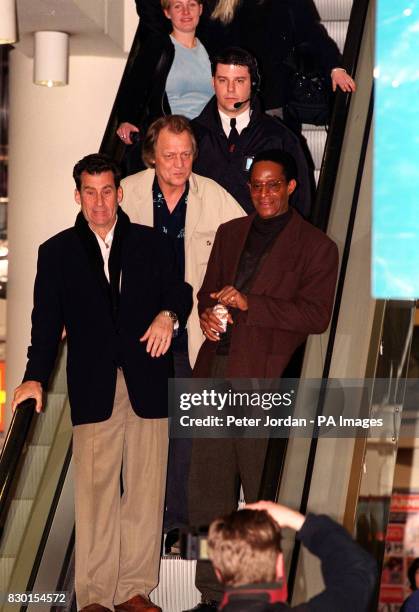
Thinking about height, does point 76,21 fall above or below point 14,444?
above

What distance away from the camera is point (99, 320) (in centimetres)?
429

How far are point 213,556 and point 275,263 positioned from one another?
6.87 ft

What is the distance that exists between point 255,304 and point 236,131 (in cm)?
104

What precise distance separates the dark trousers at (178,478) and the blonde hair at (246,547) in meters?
2.10

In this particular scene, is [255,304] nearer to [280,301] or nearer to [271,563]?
[280,301]

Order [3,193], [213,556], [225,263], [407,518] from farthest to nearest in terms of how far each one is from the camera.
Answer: [3,193], [407,518], [225,263], [213,556]

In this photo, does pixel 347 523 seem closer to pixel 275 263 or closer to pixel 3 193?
pixel 275 263

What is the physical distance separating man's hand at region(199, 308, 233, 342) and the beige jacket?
244mm

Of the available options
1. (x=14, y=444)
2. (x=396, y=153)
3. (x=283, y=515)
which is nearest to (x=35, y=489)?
(x=14, y=444)

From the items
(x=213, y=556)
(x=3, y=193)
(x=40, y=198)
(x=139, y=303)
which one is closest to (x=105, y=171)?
(x=139, y=303)

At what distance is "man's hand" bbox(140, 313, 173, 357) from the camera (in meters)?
4.21

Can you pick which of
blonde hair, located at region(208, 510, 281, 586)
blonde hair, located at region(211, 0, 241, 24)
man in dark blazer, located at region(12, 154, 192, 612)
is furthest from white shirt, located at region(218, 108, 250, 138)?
blonde hair, located at region(208, 510, 281, 586)

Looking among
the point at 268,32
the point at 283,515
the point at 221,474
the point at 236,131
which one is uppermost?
the point at 268,32

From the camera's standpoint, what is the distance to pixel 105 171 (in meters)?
4.34
